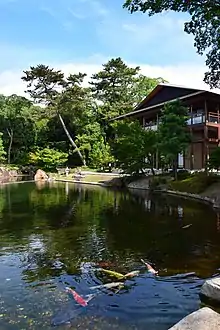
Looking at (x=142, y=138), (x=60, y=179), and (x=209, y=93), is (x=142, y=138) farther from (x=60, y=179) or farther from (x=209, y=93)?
(x=60, y=179)

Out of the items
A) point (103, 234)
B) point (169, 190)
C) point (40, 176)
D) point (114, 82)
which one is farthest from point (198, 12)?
point (114, 82)

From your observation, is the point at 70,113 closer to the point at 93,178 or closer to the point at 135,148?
the point at 93,178

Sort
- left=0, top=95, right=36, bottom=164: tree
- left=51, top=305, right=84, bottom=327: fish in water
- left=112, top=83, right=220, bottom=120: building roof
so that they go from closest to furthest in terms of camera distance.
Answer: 1. left=51, top=305, right=84, bottom=327: fish in water
2. left=112, top=83, right=220, bottom=120: building roof
3. left=0, top=95, right=36, bottom=164: tree

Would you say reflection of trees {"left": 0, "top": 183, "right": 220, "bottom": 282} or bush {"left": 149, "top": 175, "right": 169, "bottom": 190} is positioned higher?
bush {"left": 149, "top": 175, "right": 169, "bottom": 190}

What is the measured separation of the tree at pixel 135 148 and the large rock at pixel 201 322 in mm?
23208

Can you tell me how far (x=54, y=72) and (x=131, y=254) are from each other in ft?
119

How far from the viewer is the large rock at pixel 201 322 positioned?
4543 mm

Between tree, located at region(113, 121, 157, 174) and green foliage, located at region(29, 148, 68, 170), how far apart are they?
14.2 metres

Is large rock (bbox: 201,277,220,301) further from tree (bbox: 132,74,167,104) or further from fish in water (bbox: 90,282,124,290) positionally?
tree (bbox: 132,74,167,104)

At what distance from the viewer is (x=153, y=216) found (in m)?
15.6

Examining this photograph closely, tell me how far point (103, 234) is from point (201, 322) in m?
7.62

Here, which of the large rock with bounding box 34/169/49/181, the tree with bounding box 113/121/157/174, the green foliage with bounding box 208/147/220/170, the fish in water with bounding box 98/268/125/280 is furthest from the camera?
the large rock with bounding box 34/169/49/181

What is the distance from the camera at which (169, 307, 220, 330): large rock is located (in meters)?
4.54

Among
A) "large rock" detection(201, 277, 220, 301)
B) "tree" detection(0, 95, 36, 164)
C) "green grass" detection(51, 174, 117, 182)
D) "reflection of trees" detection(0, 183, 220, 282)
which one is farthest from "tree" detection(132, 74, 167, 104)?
"large rock" detection(201, 277, 220, 301)
